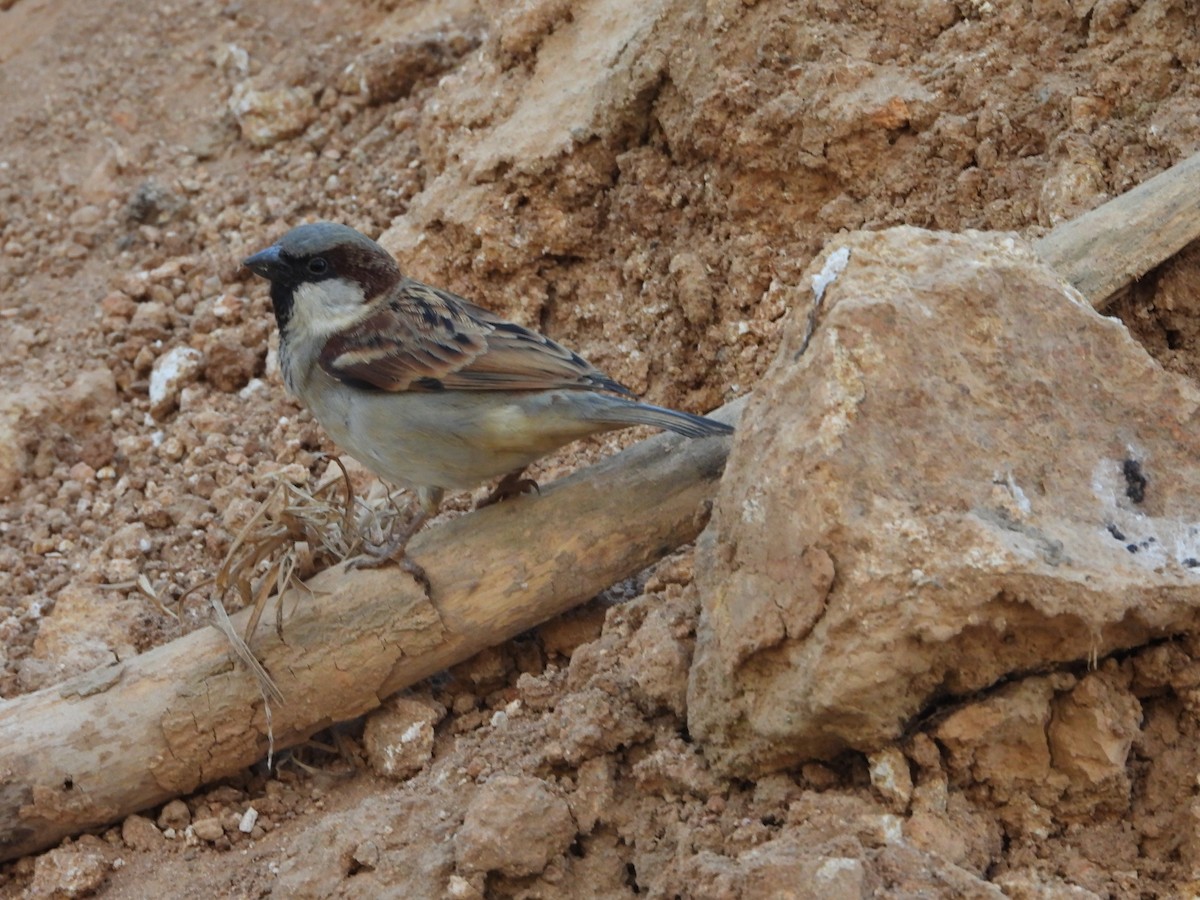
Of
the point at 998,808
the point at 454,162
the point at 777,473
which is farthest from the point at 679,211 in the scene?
the point at 998,808

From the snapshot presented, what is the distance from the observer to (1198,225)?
4.10 m

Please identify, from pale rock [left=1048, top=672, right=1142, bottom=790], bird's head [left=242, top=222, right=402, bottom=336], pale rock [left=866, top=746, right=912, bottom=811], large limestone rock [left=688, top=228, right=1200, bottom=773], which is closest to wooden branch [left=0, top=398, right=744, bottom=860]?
Answer: large limestone rock [left=688, top=228, right=1200, bottom=773]

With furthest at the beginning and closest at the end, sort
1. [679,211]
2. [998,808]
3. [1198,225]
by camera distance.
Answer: [679,211] → [1198,225] → [998,808]

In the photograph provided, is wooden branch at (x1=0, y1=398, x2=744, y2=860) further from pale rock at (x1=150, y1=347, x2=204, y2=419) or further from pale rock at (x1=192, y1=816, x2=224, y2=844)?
pale rock at (x1=150, y1=347, x2=204, y2=419)

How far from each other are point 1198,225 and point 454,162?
12.0 ft

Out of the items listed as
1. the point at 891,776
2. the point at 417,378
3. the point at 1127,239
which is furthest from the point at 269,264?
the point at 891,776

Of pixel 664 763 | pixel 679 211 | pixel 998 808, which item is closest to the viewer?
pixel 998 808

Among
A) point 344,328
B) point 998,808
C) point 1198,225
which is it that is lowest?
point 998,808

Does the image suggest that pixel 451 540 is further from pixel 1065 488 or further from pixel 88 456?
pixel 88 456

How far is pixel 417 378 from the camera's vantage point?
15.6 feet

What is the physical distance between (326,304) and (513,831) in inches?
101

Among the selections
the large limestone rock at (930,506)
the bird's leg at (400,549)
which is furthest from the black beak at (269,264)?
the large limestone rock at (930,506)

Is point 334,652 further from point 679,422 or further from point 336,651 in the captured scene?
point 679,422

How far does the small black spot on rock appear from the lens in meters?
3.20
